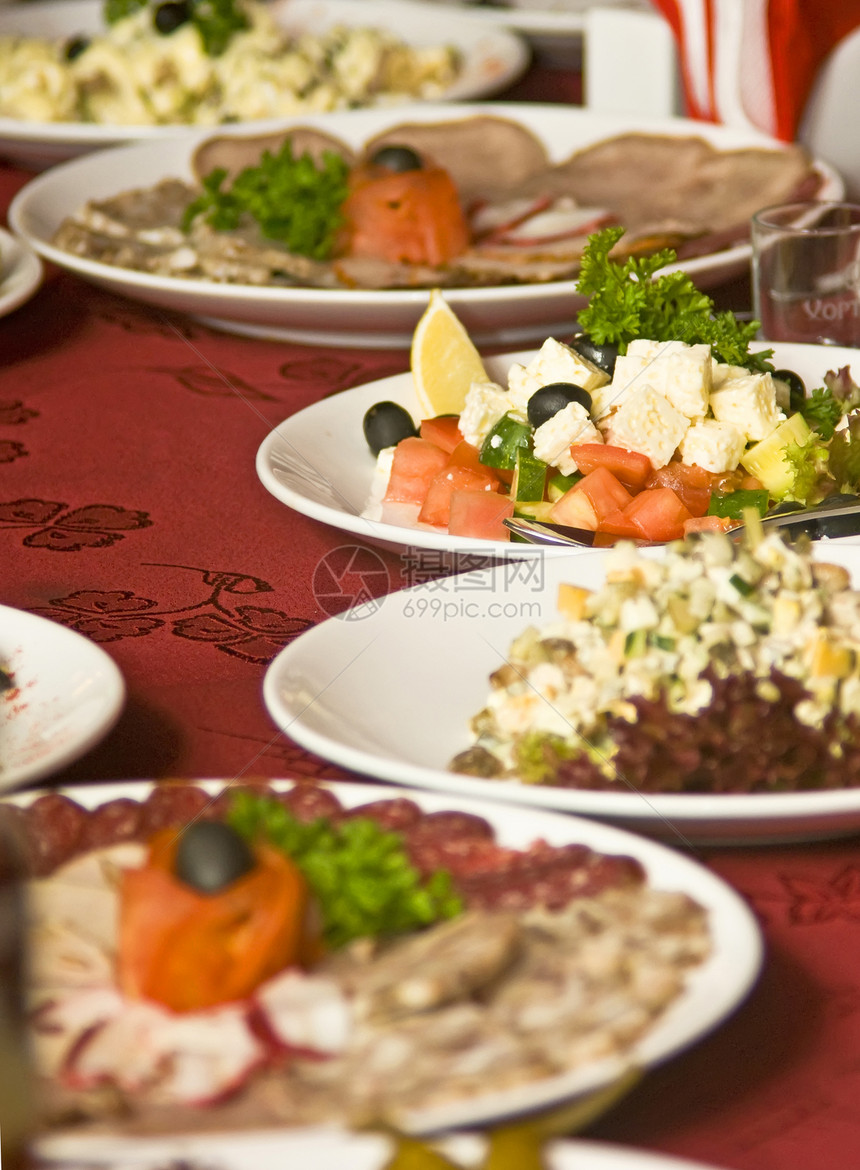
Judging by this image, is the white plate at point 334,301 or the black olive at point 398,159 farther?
the black olive at point 398,159

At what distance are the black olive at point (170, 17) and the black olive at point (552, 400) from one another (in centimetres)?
239

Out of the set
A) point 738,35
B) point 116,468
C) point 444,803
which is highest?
point 738,35

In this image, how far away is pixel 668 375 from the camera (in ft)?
6.16

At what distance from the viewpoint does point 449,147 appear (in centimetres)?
332

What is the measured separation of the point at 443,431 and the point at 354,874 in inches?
45.3

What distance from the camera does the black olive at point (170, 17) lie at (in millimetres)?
3754

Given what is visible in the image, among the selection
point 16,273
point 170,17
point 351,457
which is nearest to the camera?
point 351,457

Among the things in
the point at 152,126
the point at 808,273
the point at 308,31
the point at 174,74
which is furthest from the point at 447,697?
the point at 308,31

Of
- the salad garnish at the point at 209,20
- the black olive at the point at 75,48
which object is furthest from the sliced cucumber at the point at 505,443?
the black olive at the point at 75,48

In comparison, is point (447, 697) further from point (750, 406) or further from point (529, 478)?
point (750, 406)

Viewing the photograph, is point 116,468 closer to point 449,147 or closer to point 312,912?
point 312,912

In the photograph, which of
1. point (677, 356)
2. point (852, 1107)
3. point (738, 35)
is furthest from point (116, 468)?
point (738, 35)

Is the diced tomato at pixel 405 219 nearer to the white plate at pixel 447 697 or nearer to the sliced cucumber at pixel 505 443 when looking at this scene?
the sliced cucumber at pixel 505 443

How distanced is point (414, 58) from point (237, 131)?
1002 mm
